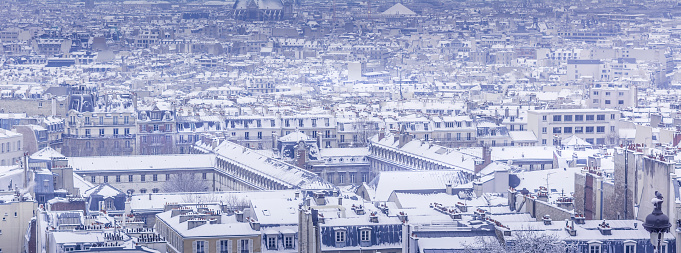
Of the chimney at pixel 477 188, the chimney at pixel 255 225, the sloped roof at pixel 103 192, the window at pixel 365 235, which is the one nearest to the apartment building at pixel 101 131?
the sloped roof at pixel 103 192

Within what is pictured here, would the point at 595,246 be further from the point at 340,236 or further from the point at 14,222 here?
the point at 14,222

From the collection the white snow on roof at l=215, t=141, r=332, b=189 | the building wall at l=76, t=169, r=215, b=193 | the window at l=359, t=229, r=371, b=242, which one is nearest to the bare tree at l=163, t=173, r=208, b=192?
the building wall at l=76, t=169, r=215, b=193

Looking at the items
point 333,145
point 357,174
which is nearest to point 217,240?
point 357,174

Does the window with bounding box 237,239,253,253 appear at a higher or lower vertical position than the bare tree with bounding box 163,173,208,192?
higher

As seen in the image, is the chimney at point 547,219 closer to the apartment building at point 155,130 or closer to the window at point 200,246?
the window at point 200,246

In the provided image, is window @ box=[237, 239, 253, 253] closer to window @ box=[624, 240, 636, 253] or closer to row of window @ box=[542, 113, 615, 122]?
window @ box=[624, 240, 636, 253]

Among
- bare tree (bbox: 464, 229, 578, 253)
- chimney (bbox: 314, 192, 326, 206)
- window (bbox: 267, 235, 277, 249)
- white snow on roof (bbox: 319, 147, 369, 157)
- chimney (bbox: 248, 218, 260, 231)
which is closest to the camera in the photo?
bare tree (bbox: 464, 229, 578, 253)
